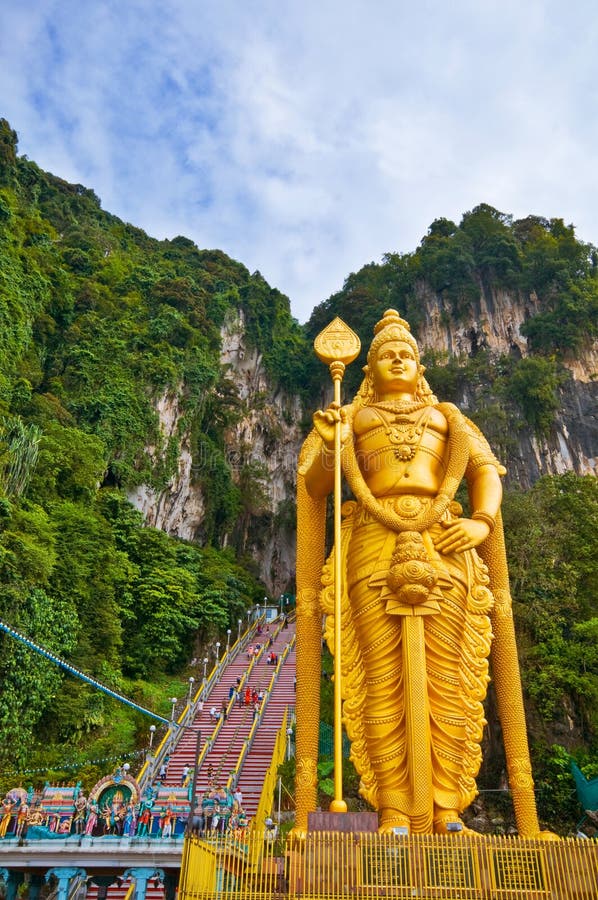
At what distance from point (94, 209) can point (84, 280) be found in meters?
11.6

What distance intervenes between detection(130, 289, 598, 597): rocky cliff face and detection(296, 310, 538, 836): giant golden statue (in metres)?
14.9

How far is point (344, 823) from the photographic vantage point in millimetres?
4340

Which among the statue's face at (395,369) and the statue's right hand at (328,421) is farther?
the statue's face at (395,369)

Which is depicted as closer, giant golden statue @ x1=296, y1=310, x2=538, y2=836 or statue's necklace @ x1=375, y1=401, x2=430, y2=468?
giant golden statue @ x1=296, y1=310, x2=538, y2=836

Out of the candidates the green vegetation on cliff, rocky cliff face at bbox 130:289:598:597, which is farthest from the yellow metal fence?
rocky cliff face at bbox 130:289:598:597

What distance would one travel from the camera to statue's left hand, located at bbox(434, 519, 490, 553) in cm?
589

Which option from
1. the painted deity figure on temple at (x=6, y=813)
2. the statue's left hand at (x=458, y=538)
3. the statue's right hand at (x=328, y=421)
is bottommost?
the painted deity figure on temple at (x=6, y=813)

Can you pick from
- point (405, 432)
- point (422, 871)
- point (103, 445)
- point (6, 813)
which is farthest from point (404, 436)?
point (103, 445)

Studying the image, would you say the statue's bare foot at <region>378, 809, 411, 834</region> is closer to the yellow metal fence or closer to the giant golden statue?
the giant golden statue

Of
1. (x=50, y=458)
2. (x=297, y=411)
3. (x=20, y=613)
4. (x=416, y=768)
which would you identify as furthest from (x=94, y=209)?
(x=416, y=768)

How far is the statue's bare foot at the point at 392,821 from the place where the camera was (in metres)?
4.93

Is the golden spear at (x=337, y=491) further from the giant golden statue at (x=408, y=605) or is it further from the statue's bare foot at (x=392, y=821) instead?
the statue's bare foot at (x=392, y=821)

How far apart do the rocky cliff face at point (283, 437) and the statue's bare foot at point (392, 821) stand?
16.6 meters

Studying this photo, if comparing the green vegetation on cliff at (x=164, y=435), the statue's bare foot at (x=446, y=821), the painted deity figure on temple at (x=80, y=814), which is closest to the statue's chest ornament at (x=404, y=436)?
the statue's bare foot at (x=446, y=821)
